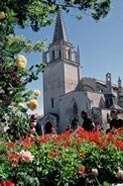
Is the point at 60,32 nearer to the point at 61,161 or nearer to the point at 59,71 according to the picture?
the point at 59,71

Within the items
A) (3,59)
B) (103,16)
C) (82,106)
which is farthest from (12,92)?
(82,106)

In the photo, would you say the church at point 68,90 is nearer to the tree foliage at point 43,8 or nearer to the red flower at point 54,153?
the tree foliage at point 43,8

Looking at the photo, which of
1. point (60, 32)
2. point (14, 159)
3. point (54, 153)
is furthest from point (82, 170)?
point (60, 32)

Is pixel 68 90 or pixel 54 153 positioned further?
pixel 68 90

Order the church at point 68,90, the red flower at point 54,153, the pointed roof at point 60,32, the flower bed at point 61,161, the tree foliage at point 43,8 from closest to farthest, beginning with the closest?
the flower bed at point 61,161
the red flower at point 54,153
the tree foliage at point 43,8
the church at point 68,90
the pointed roof at point 60,32

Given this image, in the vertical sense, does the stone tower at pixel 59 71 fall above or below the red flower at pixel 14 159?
below

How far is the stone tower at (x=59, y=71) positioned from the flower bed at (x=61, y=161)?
73.1 metres

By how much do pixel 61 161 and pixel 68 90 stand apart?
255ft

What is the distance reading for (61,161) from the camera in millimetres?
5211

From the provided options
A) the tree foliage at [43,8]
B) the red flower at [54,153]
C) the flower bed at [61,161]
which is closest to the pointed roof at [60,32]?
the tree foliage at [43,8]

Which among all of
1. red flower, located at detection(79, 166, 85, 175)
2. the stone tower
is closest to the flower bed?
red flower, located at detection(79, 166, 85, 175)

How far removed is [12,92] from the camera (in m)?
4.04

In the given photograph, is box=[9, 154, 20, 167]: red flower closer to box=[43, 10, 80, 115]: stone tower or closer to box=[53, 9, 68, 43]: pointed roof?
box=[43, 10, 80, 115]: stone tower

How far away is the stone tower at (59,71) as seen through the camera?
269ft
